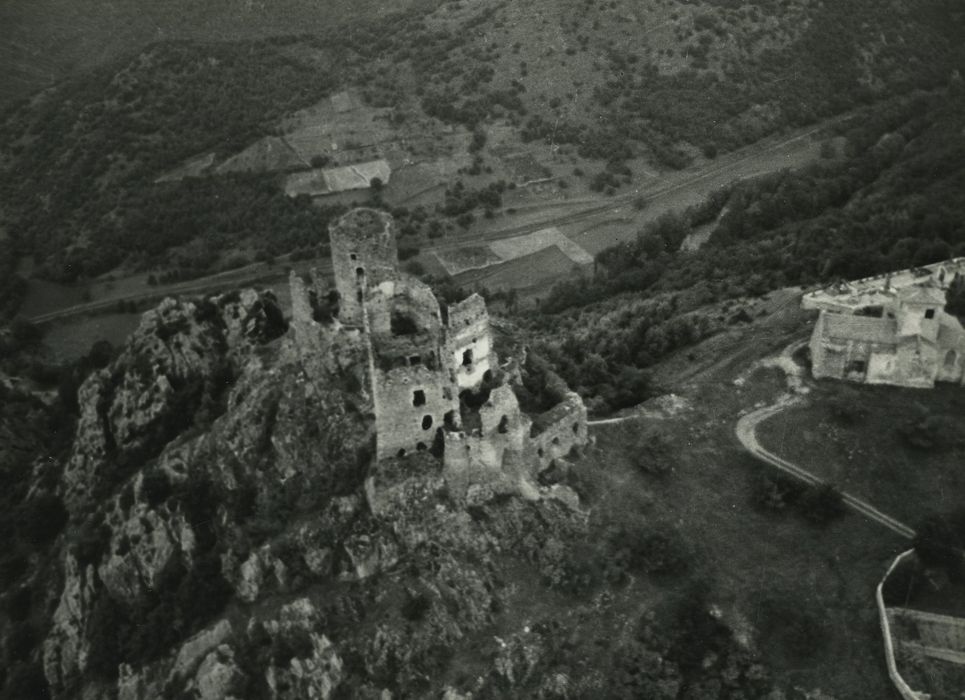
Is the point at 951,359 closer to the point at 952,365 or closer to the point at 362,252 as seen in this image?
the point at 952,365

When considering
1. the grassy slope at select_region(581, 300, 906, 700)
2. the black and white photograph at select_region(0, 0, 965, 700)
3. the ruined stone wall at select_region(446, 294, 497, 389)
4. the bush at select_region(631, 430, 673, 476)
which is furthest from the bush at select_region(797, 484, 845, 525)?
the ruined stone wall at select_region(446, 294, 497, 389)

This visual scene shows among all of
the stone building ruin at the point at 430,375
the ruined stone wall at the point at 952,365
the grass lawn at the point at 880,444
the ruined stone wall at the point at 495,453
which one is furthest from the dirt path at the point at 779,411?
the ruined stone wall at the point at 952,365

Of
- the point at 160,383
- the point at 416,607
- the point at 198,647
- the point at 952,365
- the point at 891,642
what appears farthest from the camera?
the point at 160,383

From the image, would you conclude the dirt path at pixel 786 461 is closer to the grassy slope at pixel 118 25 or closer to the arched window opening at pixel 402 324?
the arched window opening at pixel 402 324

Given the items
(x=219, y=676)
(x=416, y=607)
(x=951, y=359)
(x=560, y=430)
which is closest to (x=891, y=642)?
(x=560, y=430)

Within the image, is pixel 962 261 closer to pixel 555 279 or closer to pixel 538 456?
pixel 538 456

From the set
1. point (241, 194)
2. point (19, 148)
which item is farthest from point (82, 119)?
point (241, 194)
